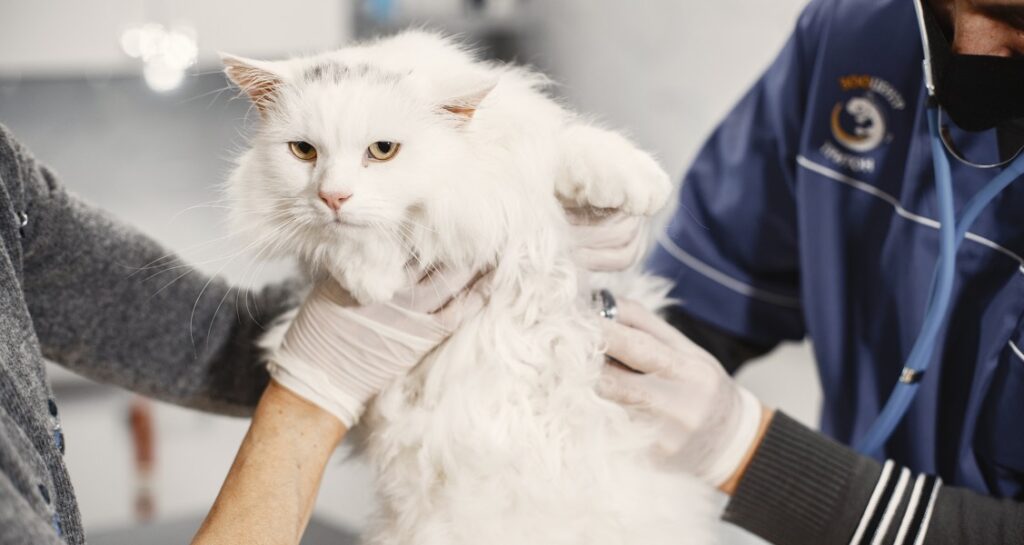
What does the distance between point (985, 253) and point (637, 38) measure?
164 cm

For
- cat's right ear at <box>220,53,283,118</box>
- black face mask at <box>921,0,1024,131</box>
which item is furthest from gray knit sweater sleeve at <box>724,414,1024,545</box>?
cat's right ear at <box>220,53,283,118</box>

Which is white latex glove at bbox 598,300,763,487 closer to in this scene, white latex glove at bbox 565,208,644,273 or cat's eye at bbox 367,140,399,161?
white latex glove at bbox 565,208,644,273

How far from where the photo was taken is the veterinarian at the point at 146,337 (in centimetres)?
67

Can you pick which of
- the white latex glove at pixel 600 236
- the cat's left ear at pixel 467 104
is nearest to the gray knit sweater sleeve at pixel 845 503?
the white latex glove at pixel 600 236

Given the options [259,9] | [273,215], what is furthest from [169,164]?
[273,215]

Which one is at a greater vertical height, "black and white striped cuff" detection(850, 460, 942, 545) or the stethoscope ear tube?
the stethoscope ear tube

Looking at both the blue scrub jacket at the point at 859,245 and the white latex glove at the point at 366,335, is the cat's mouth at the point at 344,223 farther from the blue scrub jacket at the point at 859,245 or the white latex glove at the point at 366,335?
the blue scrub jacket at the point at 859,245

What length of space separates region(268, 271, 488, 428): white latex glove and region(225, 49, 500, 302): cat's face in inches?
1.0

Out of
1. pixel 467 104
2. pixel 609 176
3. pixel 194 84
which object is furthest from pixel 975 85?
pixel 194 84

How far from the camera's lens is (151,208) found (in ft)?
8.89

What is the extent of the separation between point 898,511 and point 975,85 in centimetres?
48

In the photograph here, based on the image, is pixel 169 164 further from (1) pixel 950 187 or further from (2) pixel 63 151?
(1) pixel 950 187

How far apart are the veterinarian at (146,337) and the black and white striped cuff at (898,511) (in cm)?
51

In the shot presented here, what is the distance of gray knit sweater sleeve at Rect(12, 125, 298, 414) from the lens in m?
0.88
